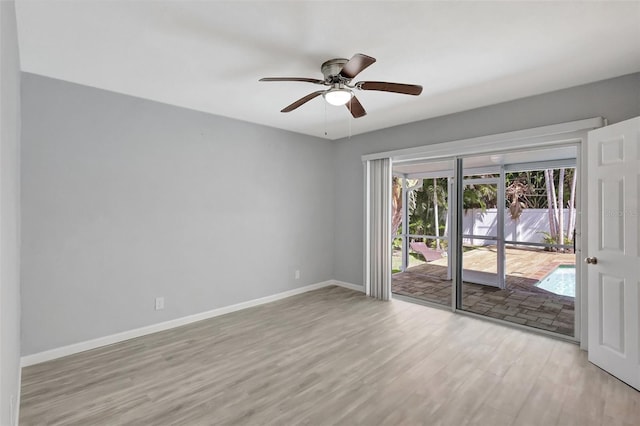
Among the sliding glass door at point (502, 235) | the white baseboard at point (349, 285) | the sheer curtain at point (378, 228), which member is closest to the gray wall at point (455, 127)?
the white baseboard at point (349, 285)

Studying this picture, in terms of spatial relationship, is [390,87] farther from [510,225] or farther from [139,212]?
[510,225]

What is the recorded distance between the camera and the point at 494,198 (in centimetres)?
485

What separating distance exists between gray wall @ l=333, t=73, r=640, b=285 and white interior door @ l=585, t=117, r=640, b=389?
41 centimetres

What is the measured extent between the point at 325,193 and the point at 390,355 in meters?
3.02

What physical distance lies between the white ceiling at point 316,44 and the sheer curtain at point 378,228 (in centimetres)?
155

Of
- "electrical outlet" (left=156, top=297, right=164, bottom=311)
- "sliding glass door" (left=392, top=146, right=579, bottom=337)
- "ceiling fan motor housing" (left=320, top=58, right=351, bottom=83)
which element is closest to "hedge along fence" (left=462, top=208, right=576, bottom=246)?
"sliding glass door" (left=392, top=146, right=579, bottom=337)

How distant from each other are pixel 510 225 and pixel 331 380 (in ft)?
12.3

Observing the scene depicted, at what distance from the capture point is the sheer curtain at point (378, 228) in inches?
183

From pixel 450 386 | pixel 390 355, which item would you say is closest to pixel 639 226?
pixel 450 386

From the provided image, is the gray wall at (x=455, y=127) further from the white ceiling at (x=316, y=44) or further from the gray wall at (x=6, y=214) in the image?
the gray wall at (x=6, y=214)

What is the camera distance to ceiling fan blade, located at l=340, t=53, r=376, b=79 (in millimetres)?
1869

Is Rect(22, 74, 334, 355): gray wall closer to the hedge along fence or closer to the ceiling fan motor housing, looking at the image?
the ceiling fan motor housing

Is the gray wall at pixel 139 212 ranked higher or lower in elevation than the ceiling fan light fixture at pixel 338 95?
lower

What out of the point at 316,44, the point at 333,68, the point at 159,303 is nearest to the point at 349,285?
the point at 159,303
